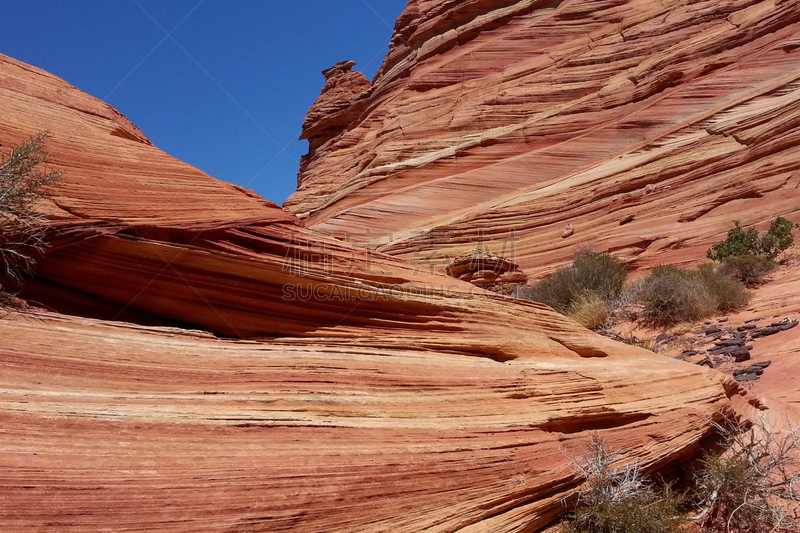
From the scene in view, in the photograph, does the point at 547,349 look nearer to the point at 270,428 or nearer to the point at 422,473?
the point at 422,473

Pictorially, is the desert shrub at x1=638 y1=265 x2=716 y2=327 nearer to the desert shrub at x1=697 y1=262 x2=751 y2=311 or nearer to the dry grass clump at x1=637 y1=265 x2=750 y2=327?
the dry grass clump at x1=637 y1=265 x2=750 y2=327

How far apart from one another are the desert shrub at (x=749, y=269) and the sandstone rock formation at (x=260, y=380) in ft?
24.9

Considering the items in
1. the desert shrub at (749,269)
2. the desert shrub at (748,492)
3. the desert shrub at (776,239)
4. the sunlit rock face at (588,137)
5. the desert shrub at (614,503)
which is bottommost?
the desert shrub at (748,492)

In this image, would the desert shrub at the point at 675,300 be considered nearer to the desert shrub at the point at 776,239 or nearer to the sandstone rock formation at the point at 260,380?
the desert shrub at the point at 776,239

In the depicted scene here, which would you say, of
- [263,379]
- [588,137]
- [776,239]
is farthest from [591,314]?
[588,137]

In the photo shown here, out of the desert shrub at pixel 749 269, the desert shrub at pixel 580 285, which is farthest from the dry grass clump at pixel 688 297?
the desert shrub at pixel 580 285

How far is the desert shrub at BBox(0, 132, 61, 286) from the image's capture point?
4.36 m

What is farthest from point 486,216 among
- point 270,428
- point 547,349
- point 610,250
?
point 270,428

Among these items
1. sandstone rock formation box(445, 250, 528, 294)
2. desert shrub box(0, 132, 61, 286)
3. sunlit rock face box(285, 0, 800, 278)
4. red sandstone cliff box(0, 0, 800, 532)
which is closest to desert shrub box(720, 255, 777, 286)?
sunlit rock face box(285, 0, 800, 278)

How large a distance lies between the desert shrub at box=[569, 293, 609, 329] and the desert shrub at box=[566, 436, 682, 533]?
7002mm

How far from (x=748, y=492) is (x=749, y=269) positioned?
9650 millimetres

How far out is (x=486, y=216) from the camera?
62.5ft

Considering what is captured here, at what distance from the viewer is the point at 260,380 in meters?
4.47

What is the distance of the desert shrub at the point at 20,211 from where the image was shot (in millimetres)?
4363
